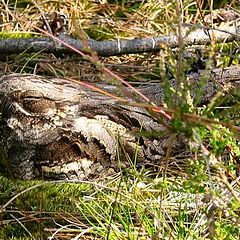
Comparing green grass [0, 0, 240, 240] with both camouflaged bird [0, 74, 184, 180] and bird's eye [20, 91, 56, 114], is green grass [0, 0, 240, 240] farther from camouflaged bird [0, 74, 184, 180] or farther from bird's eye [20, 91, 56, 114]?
bird's eye [20, 91, 56, 114]

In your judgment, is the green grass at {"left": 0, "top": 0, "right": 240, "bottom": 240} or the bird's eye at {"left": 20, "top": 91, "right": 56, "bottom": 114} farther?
the bird's eye at {"left": 20, "top": 91, "right": 56, "bottom": 114}

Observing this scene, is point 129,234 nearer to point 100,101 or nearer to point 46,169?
point 46,169

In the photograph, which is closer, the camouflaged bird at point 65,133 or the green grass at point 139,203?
the green grass at point 139,203

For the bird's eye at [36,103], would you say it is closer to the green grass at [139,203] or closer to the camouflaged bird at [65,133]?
the camouflaged bird at [65,133]

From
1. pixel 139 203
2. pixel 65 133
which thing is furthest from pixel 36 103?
pixel 139 203

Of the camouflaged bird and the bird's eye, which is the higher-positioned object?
the bird's eye

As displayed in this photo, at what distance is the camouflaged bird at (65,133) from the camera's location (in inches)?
85.2

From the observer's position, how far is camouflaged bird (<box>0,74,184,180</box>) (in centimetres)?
216

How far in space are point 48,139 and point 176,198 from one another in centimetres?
51

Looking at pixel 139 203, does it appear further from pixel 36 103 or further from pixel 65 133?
pixel 36 103

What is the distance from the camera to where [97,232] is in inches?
72.2

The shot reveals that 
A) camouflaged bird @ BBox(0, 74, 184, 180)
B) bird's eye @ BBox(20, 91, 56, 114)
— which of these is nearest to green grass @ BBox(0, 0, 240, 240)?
camouflaged bird @ BBox(0, 74, 184, 180)

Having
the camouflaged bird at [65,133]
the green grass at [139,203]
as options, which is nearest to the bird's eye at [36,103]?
the camouflaged bird at [65,133]

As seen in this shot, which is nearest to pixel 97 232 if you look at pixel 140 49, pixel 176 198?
pixel 176 198
